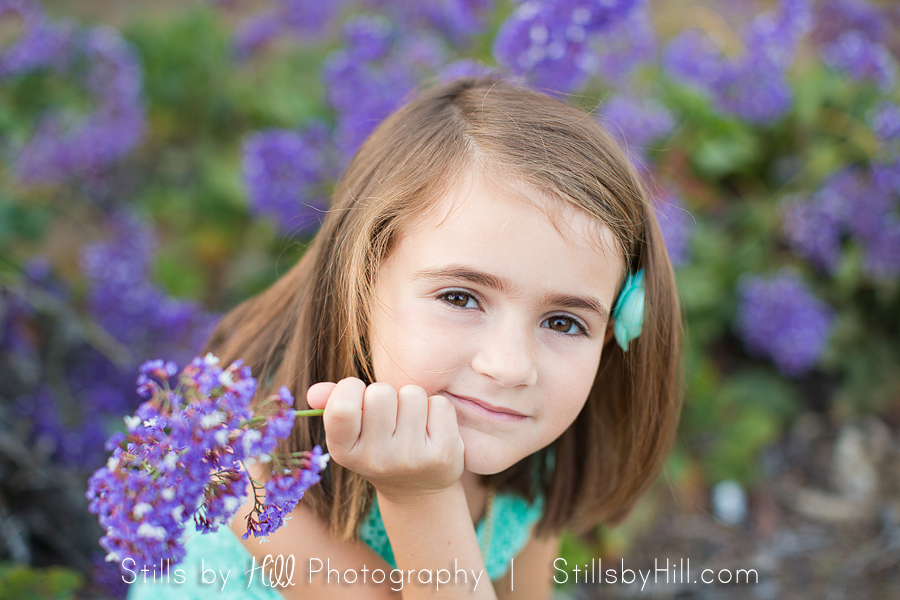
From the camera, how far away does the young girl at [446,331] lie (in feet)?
3.59

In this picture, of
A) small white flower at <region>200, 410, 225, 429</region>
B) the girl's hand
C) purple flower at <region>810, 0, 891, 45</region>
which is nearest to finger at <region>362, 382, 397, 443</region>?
the girl's hand

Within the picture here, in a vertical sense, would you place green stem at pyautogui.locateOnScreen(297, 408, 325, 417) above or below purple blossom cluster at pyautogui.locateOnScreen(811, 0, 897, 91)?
below

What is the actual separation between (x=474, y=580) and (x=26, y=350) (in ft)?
5.91

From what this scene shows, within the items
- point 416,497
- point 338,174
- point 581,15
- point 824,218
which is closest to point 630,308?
point 416,497

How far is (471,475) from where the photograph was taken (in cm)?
163

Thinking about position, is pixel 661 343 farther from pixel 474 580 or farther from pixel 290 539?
pixel 290 539

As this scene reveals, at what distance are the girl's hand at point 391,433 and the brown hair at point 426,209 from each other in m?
0.26

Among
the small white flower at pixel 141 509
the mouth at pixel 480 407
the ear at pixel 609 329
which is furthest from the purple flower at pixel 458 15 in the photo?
the small white flower at pixel 141 509

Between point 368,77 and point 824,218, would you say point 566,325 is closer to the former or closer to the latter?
point 368,77

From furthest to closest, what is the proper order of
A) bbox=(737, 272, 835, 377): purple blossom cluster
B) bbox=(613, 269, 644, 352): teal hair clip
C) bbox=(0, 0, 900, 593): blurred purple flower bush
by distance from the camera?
bbox=(737, 272, 835, 377): purple blossom cluster
bbox=(0, 0, 900, 593): blurred purple flower bush
bbox=(613, 269, 644, 352): teal hair clip

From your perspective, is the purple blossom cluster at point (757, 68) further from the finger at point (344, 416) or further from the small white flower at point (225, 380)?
the small white flower at point (225, 380)

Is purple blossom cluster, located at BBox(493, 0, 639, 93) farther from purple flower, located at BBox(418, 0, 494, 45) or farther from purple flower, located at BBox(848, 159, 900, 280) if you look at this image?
purple flower, located at BBox(848, 159, 900, 280)

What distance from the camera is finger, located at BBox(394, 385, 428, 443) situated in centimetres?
103

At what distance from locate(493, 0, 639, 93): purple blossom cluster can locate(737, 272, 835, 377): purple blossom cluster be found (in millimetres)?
1299
